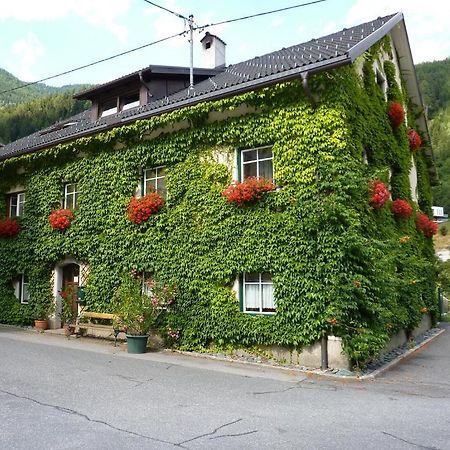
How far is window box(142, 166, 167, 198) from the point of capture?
42.1 feet

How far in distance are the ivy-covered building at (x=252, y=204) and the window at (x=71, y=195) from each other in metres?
0.10

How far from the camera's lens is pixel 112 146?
14023 millimetres

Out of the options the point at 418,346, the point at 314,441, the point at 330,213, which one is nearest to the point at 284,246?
the point at 330,213

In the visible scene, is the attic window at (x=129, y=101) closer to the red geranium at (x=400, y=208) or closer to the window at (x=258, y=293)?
the window at (x=258, y=293)

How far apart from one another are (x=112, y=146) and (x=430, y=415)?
1115cm

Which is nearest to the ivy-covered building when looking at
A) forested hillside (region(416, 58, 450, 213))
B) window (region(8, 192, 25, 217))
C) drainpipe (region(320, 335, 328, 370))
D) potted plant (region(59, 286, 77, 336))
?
drainpipe (region(320, 335, 328, 370))

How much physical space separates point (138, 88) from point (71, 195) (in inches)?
171

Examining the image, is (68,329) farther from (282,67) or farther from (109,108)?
(282,67)

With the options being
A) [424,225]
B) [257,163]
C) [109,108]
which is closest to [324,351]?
[257,163]

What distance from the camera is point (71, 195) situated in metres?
15.4

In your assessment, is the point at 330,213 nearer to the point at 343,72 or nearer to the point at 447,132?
the point at 343,72

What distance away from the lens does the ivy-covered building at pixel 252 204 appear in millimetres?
9711

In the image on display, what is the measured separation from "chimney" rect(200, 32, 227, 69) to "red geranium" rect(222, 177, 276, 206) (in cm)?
940

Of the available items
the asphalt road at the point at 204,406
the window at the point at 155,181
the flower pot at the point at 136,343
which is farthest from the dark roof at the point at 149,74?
the asphalt road at the point at 204,406
